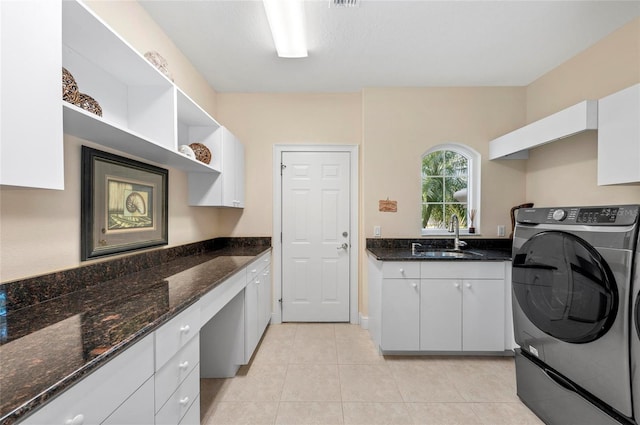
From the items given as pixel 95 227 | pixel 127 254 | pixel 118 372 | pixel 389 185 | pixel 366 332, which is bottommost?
pixel 366 332

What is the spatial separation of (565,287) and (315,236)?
2.20 m

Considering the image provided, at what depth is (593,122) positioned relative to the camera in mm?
1869

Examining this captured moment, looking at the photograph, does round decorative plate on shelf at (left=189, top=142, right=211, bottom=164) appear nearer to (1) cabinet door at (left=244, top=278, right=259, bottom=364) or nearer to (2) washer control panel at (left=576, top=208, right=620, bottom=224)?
(1) cabinet door at (left=244, top=278, right=259, bottom=364)

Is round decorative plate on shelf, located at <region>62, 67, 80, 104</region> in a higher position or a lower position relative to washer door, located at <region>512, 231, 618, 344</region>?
higher

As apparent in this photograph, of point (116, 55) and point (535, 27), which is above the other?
point (535, 27)

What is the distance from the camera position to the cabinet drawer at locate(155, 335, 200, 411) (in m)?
1.06

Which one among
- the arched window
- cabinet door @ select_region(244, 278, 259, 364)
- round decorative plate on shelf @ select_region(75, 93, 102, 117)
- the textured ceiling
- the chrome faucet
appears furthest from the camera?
the arched window

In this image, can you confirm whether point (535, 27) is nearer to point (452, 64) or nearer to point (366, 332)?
point (452, 64)

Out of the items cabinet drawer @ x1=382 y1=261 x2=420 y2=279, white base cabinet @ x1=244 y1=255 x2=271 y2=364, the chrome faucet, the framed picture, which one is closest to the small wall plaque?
the chrome faucet

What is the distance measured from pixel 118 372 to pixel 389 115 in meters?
3.02

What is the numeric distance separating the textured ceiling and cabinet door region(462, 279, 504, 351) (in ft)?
6.56

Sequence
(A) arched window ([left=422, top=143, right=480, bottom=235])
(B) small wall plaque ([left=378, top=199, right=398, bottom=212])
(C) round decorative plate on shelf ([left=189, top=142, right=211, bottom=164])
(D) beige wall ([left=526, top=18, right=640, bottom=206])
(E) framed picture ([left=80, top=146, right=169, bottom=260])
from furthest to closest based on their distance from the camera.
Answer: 1. (A) arched window ([left=422, top=143, right=480, bottom=235])
2. (B) small wall plaque ([left=378, top=199, right=398, bottom=212])
3. (C) round decorative plate on shelf ([left=189, top=142, right=211, bottom=164])
4. (D) beige wall ([left=526, top=18, right=640, bottom=206])
5. (E) framed picture ([left=80, top=146, right=169, bottom=260])

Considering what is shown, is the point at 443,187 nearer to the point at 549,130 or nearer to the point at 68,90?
the point at 549,130

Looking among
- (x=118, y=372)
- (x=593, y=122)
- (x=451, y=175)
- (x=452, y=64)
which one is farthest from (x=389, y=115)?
(x=118, y=372)
